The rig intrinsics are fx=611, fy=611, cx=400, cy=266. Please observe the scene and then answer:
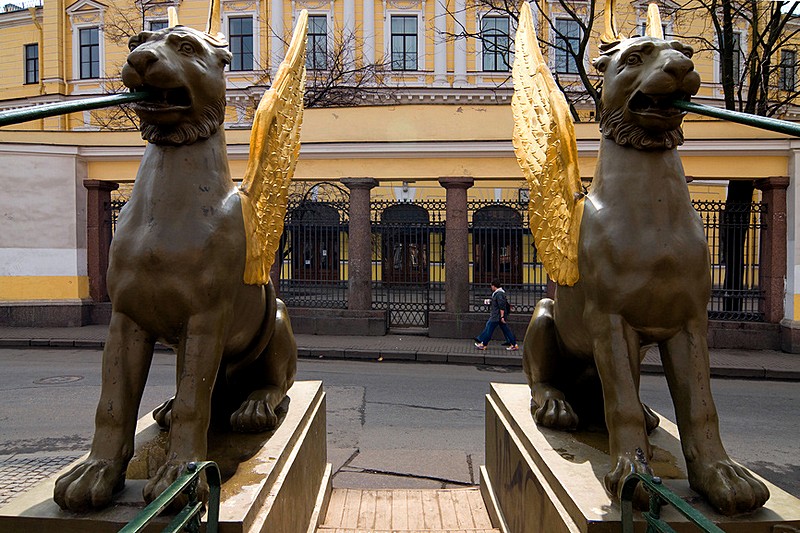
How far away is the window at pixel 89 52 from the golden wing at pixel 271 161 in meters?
22.7

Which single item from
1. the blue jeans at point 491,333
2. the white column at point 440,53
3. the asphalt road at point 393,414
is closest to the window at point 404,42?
the white column at point 440,53

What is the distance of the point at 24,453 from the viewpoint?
502 centimetres

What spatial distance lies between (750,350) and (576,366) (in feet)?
28.7

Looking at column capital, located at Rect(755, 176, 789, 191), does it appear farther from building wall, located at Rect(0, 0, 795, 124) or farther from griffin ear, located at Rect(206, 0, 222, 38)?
griffin ear, located at Rect(206, 0, 222, 38)

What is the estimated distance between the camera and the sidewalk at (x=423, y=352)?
9.08m

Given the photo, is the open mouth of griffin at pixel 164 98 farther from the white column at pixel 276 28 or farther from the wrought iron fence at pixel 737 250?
the white column at pixel 276 28

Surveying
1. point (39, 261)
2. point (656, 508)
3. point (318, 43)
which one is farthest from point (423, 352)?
point (318, 43)

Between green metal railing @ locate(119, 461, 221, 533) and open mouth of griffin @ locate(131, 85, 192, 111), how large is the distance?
1.29 metres

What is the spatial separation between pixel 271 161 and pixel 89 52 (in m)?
23.6

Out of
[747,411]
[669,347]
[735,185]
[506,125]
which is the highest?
[506,125]

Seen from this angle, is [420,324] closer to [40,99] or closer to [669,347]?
[669,347]

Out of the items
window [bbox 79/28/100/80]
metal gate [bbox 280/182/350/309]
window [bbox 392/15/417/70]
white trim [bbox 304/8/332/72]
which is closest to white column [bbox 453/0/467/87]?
window [bbox 392/15/417/70]

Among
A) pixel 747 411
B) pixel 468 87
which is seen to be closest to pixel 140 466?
pixel 747 411

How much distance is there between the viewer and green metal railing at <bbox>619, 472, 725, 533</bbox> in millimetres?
1483
